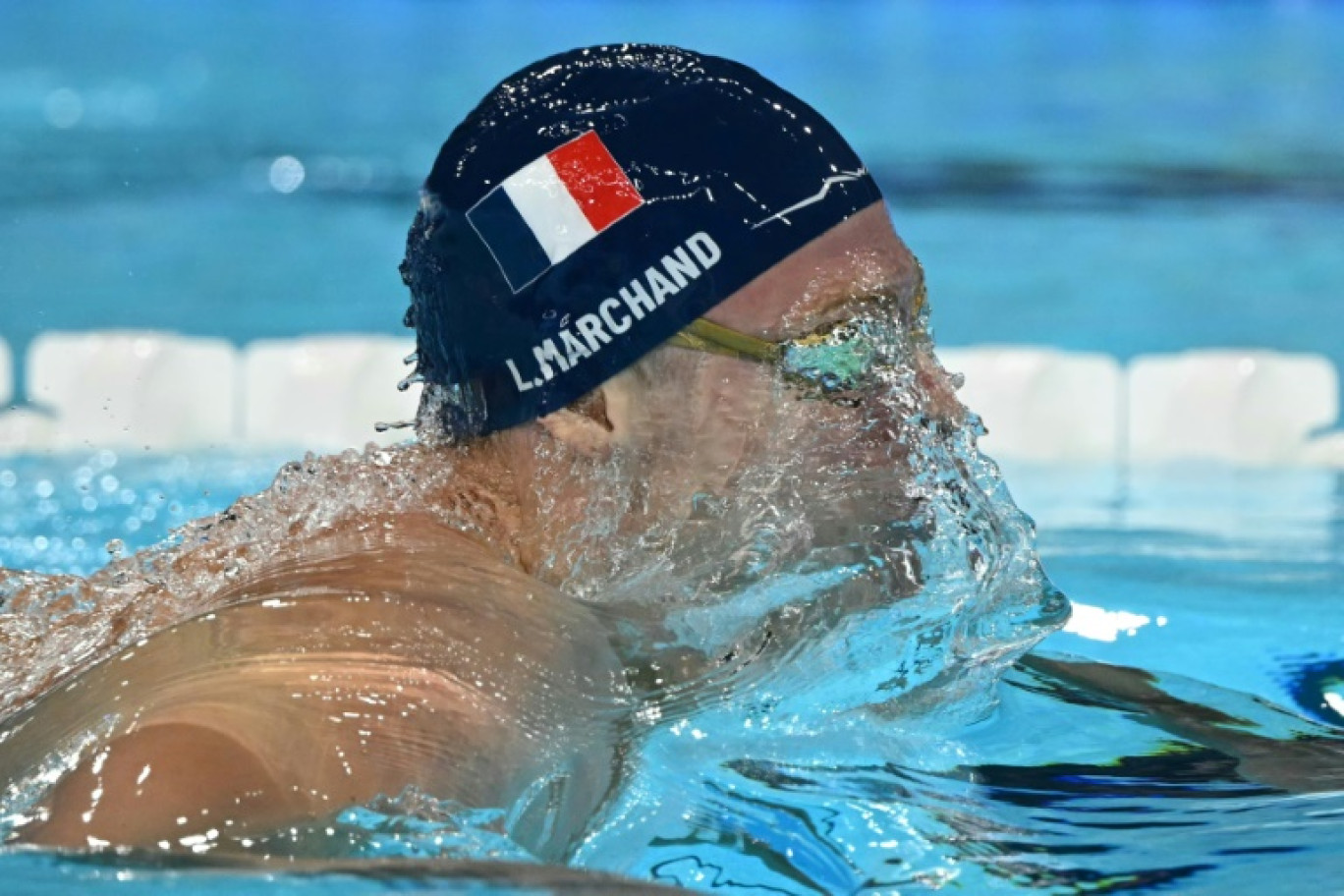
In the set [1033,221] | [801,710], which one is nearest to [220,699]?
[801,710]

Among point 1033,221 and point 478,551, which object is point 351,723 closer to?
point 478,551

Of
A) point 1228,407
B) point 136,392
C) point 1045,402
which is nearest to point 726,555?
point 1045,402

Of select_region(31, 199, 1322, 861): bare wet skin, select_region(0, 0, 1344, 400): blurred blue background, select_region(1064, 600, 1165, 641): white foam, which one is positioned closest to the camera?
select_region(31, 199, 1322, 861): bare wet skin

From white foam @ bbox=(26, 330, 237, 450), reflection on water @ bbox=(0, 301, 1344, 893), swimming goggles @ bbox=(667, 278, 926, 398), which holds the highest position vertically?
white foam @ bbox=(26, 330, 237, 450)

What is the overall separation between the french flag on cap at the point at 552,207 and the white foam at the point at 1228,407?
3.74 metres

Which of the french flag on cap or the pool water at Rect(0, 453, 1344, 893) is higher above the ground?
the french flag on cap

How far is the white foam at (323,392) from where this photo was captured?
18.1ft

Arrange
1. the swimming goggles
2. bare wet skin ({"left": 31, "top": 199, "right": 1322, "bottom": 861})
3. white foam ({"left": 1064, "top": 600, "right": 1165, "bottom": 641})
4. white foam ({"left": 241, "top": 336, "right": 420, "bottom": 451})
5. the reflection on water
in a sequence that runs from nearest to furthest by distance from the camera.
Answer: bare wet skin ({"left": 31, "top": 199, "right": 1322, "bottom": 861}) → the reflection on water → the swimming goggles → white foam ({"left": 1064, "top": 600, "right": 1165, "bottom": 641}) → white foam ({"left": 241, "top": 336, "right": 420, "bottom": 451})

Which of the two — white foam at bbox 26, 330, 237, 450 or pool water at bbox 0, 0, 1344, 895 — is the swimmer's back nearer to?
pool water at bbox 0, 0, 1344, 895

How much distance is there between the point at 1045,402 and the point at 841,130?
5012 millimetres

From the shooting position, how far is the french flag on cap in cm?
185

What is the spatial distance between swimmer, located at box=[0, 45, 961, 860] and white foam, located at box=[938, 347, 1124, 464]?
11.6 ft

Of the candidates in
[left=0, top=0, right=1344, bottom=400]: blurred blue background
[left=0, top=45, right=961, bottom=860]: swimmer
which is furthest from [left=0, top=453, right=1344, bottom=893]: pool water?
[left=0, top=0, right=1344, bottom=400]: blurred blue background

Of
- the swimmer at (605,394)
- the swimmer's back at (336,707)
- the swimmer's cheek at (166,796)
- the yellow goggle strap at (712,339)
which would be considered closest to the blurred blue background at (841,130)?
the swimmer at (605,394)
